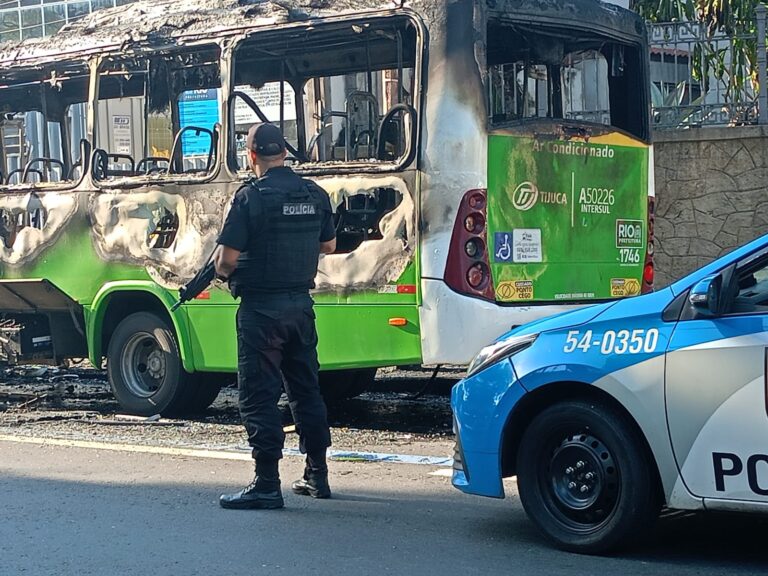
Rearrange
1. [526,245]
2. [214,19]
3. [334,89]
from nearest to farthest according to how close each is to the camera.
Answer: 1. [526,245]
2. [214,19]
3. [334,89]

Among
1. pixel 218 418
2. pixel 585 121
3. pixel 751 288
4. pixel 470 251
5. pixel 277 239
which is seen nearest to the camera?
pixel 751 288

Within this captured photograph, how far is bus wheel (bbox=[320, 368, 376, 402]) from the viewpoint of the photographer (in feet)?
33.6

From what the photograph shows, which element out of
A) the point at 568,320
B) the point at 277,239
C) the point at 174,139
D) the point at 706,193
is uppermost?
the point at 174,139

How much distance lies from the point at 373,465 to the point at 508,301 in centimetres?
142

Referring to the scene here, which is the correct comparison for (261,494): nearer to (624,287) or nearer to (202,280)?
(202,280)

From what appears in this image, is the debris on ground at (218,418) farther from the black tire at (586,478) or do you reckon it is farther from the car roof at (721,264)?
the car roof at (721,264)

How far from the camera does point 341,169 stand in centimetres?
852

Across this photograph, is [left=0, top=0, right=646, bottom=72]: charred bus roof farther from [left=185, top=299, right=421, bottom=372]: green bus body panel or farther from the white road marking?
the white road marking

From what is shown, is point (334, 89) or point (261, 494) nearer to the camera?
point (261, 494)

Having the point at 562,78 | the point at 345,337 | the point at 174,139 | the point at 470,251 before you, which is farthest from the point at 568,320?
the point at 174,139

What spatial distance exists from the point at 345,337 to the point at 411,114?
5.06ft

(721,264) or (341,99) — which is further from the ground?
(341,99)

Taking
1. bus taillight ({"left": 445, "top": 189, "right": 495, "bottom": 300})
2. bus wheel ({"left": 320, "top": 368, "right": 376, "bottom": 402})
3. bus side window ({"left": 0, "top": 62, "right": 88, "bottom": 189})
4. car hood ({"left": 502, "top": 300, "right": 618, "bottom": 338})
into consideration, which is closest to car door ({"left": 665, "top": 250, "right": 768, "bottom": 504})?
car hood ({"left": 502, "top": 300, "right": 618, "bottom": 338})

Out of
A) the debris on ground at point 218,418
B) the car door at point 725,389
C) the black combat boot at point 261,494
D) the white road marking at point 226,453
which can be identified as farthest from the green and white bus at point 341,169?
the car door at point 725,389
